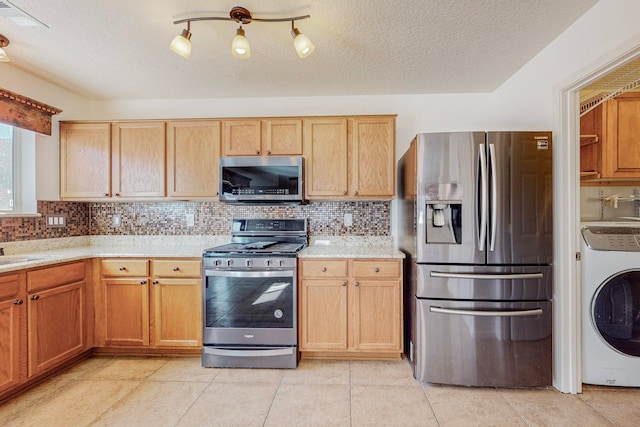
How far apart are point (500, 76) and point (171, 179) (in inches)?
123

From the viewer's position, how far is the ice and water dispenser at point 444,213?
6.64ft

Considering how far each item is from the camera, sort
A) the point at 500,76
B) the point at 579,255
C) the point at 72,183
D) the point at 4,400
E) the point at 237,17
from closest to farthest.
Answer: the point at 237,17
the point at 4,400
the point at 579,255
the point at 500,76
the point at 72,183

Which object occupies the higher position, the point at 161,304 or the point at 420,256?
the point at 420,256

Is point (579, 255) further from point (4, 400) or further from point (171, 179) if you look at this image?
point (4, 400)

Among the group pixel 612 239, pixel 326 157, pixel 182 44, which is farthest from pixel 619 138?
pixel 182 44

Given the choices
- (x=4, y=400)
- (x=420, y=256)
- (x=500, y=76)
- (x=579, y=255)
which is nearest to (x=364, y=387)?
(x=420, y=256)

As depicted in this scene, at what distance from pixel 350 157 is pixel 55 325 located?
266 centimetres

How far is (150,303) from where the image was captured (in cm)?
244

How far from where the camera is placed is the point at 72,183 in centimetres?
277

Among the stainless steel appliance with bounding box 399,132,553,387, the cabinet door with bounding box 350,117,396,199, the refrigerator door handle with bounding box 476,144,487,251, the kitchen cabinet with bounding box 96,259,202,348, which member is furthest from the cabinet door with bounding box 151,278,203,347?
the refrigerator door handle with bounding box 476,144,487,251

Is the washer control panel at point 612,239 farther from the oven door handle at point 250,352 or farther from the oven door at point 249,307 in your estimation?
the oven door handle at point 250,352

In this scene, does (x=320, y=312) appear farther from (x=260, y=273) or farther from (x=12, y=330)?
(x=12, y=330)

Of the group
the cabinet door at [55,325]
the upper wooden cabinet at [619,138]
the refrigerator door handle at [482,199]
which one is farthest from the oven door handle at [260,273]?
the upper wooden cabinet at [619,138]

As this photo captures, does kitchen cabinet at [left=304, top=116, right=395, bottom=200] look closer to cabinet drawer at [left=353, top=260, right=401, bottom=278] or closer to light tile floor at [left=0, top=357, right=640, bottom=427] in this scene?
cabinet drawer at [left=353, top=260, right=401, bottom=278]
